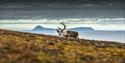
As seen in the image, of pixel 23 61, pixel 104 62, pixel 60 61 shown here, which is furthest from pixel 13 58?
pixel 104 62

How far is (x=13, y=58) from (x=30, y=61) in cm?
82

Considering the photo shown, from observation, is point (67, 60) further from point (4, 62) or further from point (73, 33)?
point (73, 33)

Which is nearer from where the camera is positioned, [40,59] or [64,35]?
[40,59]

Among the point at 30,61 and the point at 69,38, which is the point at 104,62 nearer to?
the point at 30,61

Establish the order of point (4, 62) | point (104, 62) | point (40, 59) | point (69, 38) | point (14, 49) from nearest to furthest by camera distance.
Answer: point (4, 62) → point (40, 59) → point (14, 49) → point (104, 62) → point (69, 38)

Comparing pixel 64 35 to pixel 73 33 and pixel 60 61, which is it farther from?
pixel 60 61

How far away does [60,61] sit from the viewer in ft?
73.5

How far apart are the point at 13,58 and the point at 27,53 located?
1.45 metres

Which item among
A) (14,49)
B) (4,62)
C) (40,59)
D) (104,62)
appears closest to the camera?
(4,62)

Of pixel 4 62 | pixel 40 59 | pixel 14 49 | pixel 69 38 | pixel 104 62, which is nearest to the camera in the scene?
pixel 4 62

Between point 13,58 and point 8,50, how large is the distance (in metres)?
4.16

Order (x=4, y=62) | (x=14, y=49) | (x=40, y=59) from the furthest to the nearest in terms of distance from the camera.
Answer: (x=14, y=49)
(x=40, y=59)
(x=4, y=62)

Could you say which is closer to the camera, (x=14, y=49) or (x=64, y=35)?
(x=14, y=49)

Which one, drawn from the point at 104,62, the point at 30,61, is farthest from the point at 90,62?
the point at 30,61
